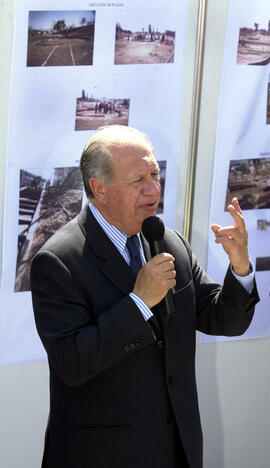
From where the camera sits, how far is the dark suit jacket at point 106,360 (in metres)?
2.17

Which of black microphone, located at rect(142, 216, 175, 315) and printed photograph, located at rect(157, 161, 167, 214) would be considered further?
printed photograph, located at rect(157, 161, 167, 214)

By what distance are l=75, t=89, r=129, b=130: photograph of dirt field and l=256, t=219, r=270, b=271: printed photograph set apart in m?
0.95

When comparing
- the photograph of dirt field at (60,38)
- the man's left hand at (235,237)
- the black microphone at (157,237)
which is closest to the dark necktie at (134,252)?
the black microphone at (157,237)

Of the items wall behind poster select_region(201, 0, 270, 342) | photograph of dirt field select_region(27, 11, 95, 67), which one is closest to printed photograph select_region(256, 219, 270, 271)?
wall behind poster select_region(201, 0, 270, 342)

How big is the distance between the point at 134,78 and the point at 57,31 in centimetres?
43

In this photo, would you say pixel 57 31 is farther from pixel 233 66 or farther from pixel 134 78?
pixel 233 66

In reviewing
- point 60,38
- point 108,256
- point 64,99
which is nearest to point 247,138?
point 64,99

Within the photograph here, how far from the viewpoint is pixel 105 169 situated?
237 centimetres

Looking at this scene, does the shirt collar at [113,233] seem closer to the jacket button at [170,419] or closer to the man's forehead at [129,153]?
the man's forehead at [129,153]

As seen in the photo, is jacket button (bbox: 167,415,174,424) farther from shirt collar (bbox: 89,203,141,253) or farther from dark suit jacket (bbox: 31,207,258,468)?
shirt collar (bbox: 89,203,141,253)

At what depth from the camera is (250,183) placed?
3785 millimetres

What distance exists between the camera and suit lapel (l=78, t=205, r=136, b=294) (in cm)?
231

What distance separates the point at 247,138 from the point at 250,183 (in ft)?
0.78

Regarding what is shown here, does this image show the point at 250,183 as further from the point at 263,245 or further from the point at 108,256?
the point at 108,256
